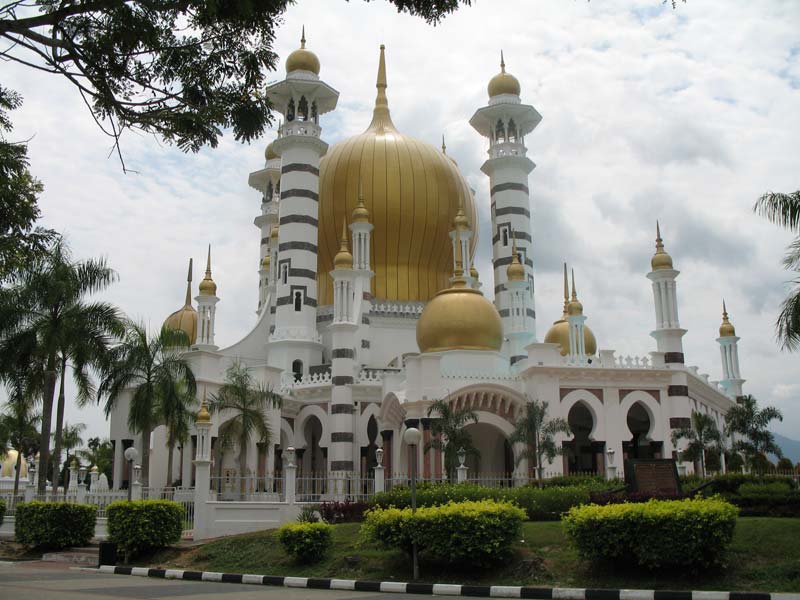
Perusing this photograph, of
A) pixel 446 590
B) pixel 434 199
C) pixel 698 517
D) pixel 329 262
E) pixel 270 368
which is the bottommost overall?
pixel 446 590

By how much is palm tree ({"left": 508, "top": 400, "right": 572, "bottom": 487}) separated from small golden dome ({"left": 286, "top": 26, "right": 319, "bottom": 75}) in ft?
74.1

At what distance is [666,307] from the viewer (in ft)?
111

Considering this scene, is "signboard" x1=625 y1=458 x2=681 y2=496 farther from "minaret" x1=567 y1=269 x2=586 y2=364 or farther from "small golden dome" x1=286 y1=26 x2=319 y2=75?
"small golden dome" x1=286 y1=26 x2=319 y2=75

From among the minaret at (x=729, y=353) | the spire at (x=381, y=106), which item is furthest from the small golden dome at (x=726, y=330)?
→ the spire at (x=381, y=106)

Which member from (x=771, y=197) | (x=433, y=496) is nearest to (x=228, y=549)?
(x=433, y=496)

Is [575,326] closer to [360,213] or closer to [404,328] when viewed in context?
[404,328]

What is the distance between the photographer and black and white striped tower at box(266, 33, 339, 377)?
130 feet

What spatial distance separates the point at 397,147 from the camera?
45.9 metres

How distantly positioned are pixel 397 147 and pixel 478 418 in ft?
63.7

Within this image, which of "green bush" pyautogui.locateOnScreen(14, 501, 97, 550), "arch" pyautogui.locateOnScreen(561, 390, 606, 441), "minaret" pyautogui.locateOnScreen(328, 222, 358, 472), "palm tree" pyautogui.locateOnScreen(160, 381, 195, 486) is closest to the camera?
"green bush" pyautogui.locateOnScreen(14, 501, 97, 550)

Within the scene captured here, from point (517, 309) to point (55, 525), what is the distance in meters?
24.6

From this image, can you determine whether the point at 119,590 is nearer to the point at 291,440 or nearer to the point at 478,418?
the point at 478,418

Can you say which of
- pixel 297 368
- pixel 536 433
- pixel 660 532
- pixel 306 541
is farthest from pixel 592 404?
pixel 660 532

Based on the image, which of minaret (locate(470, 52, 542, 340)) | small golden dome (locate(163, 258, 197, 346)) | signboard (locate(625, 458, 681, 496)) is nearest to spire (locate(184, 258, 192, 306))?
small golden dome (locate(163, 258, 197, 346))
